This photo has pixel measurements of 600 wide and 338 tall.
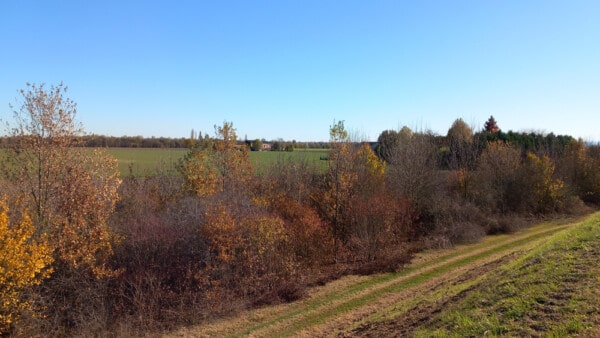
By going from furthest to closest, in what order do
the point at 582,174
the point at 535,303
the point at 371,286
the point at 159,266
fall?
the point at 582,174 < the point at 371,286 < the point at 159,266 < the point at 535,303

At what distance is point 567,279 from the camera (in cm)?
659

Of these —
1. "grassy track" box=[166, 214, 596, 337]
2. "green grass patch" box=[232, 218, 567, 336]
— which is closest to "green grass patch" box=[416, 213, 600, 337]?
"grassy track" box=[166, 214, 596, 337]

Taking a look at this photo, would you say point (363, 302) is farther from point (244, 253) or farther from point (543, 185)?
point (543, 185)

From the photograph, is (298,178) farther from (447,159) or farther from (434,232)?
(447,159)

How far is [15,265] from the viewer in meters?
8.39

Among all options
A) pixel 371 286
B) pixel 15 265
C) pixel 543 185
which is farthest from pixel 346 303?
pixel 543 185

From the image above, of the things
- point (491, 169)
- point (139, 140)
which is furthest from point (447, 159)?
point (139, 140)

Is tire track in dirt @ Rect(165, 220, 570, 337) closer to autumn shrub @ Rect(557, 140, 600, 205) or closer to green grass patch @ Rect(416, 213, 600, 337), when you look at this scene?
green grass patch @ Rect(416, 213, 600, 337)

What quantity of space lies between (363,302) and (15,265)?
30.3 feet

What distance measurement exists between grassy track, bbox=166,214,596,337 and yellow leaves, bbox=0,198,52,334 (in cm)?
383

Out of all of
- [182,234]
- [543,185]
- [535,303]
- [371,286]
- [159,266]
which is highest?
[543,185]

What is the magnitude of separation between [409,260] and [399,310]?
6941 mm

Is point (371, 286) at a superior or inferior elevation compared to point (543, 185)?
inferior

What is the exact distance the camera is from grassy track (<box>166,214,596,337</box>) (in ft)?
29.4
